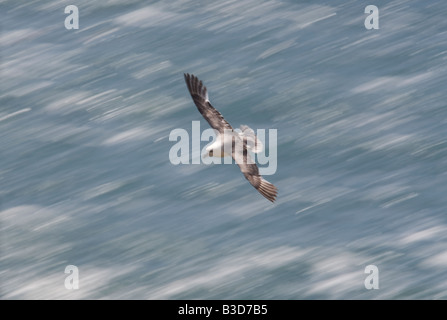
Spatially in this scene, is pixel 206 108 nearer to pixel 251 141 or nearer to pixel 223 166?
pixel 251 141

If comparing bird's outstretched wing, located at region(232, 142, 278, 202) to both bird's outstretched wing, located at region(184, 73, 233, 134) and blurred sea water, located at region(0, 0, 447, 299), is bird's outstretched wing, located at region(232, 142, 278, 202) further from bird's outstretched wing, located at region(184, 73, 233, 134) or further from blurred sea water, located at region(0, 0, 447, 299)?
blurred sea water, located at region(0, 0, 447, 299)

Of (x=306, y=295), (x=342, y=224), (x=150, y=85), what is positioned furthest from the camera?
(x=150, y=85)

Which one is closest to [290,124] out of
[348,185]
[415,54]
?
[348,185]

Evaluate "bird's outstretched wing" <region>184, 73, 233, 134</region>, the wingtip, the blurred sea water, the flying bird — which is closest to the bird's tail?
the flying bird

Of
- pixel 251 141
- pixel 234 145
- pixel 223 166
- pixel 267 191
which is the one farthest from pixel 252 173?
pixel 223 166

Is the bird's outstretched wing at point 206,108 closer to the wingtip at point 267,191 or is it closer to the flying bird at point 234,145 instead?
the flying bird at point 234,145

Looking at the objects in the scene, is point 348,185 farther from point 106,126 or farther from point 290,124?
point 106,126
